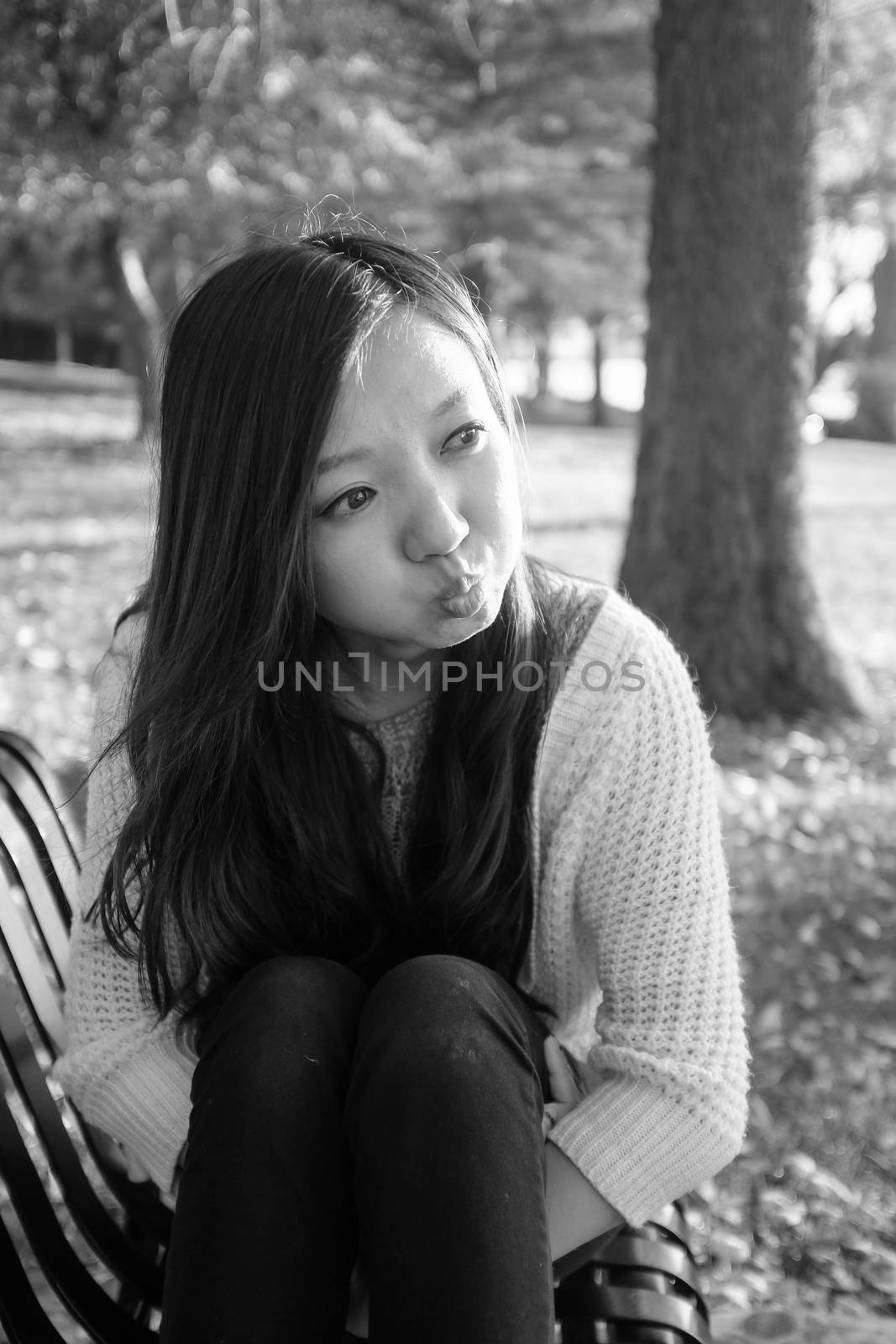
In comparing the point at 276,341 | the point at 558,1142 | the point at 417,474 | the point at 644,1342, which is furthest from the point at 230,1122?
the point at 276,341

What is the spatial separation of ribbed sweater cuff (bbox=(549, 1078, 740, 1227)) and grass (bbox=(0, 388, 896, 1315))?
2.72 ft

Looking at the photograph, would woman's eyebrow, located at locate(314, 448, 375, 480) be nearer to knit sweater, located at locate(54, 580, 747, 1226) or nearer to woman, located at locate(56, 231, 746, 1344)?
woman, located at locate(56, 231, 746, 1344)

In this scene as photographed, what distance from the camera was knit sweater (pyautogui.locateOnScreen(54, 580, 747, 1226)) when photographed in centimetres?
163

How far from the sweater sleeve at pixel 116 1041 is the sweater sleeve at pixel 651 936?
593 millimetres

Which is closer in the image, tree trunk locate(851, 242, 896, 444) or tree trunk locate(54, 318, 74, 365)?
tree trunk locate(851, 242, 896, 444)

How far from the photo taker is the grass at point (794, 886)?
2.48 m

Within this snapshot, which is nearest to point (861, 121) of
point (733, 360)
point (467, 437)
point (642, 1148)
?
point (733, 360)

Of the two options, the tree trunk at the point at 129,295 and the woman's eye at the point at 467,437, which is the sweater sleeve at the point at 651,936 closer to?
the woman's eye at the point at 467,437

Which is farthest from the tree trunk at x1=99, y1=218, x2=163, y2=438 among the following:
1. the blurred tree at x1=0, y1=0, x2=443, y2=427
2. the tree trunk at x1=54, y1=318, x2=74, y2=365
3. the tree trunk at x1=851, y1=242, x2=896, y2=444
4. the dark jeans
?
the tree trunk at x1=54, y1=318, x2=74, y2=365

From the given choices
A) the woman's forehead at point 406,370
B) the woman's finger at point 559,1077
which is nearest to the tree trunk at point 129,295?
the woman's forehead at point 406,370

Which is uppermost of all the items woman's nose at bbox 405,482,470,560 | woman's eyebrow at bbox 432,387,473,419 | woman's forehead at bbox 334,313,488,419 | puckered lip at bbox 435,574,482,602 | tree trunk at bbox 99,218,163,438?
woman's forehead at bbox 334,313,488,419

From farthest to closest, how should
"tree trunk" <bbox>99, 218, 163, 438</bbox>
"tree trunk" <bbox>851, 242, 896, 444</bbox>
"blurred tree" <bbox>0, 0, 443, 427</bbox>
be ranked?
1. "tree trunk" <bbox>851, 242, 896, 444</bbox>
2. "tree trunk" <bbox>99, 218, 163, 438</bbox>
3. "blurred tree" <bbox>0, 0, 443, 427</bbox>

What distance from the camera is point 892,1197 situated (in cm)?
260

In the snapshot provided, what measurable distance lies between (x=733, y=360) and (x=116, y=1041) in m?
3.87
